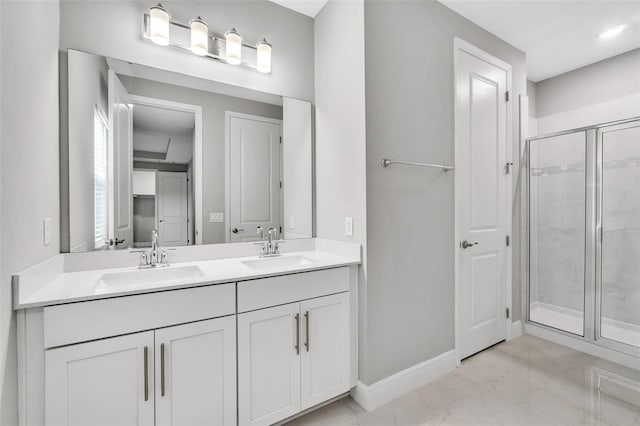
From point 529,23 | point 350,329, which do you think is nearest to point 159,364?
point 350,329

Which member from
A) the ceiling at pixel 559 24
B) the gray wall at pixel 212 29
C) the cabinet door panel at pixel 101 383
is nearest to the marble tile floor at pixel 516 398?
the cabinet door panel at pixel 101 383

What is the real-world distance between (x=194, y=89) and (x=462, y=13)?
81.0 inches

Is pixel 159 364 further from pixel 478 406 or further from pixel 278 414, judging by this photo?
pixel 478 406

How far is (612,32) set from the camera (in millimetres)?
2445

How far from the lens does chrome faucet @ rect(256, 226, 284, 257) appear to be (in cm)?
199

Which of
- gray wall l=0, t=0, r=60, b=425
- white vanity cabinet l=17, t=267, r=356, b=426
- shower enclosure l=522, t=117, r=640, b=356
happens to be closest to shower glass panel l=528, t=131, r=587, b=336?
shower enclosure l=522, t=117, r=640, b=356

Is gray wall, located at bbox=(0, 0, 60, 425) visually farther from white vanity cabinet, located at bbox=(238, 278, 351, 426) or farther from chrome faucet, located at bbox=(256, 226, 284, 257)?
chrome faucet, located at bbox=(256, 226, 284, 257)

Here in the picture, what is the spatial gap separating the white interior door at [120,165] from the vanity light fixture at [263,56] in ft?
2.75

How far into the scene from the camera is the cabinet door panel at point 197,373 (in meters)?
1.21

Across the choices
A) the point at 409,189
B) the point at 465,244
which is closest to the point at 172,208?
the point at 409,189

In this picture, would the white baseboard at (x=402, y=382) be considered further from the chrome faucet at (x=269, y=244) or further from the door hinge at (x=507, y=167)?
the door hinge at (x=507, y=167)

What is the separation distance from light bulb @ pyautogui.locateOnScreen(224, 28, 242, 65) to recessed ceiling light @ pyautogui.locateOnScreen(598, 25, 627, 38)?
304cm

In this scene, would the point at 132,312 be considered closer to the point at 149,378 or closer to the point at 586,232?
the point at 149,378

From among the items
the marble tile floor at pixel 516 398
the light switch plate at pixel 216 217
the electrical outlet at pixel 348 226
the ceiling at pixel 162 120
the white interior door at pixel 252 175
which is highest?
the ceiling at pixel 162 120
